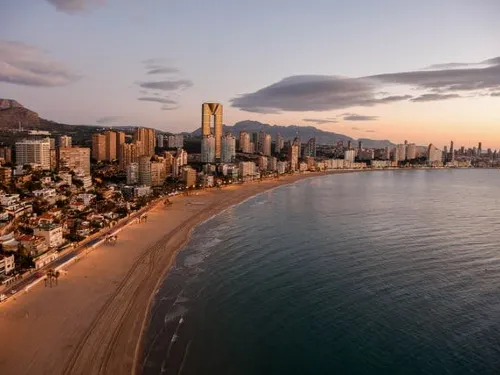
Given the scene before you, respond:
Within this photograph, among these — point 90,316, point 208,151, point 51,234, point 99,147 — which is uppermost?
point 99,147

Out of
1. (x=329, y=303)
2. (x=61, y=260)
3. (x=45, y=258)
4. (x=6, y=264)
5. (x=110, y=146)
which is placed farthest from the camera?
(x=110, y=146)

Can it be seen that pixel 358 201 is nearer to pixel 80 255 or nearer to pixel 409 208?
pixel 409 208

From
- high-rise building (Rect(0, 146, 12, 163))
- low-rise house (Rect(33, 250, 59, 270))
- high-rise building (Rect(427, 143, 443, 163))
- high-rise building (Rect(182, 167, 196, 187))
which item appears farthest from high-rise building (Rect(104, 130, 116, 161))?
high-rise building (Rect(427, 143, 443, 163))

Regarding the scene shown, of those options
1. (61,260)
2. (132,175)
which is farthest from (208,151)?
(61,260)

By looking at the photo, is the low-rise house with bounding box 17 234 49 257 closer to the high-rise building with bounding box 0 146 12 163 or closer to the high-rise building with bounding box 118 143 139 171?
the high-rise building with bounding box 0 146 12 163

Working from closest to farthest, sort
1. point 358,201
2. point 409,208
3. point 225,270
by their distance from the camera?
point 225,270 < point 409,208 < point 358,201

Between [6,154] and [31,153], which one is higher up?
[31,153]

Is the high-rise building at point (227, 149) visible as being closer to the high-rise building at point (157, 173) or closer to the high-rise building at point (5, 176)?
the high-rise building at point (157, 173)

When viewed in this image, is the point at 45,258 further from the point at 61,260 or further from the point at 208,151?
the point at 208,151

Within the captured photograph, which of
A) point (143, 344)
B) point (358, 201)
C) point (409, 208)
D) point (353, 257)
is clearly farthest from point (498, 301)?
point (358, 201)
